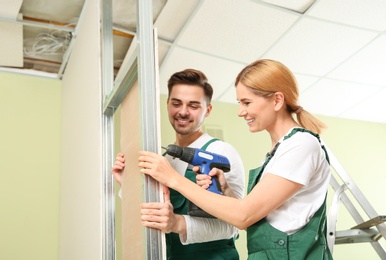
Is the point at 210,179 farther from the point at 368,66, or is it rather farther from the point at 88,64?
the point at 368,66

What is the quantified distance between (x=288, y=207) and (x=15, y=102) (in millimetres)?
2527

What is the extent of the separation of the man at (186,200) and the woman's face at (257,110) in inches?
9.1

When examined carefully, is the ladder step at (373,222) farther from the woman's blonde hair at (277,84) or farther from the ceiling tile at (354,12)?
the ceiling tile at (354,12)

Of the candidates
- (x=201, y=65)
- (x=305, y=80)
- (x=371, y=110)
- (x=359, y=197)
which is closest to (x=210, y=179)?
(x=359, y=197)

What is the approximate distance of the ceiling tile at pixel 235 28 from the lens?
2.82 m

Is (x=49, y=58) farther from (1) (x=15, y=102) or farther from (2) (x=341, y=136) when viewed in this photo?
(2) (x=341, y=136)

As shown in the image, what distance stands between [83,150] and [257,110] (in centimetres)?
125

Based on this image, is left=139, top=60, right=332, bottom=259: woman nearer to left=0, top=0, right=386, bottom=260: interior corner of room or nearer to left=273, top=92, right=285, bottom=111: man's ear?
left=273, top=92, right=285, bottom=111: man's ear

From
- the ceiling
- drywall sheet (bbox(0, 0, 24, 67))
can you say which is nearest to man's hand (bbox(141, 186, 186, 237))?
the ceiling

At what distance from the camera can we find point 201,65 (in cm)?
354

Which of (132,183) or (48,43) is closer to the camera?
(132,183)

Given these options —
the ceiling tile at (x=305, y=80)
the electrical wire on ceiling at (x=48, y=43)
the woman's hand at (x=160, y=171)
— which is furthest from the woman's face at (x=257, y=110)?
the ceiling tile at (x=305, y=80)

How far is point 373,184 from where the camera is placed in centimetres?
Answer: 459

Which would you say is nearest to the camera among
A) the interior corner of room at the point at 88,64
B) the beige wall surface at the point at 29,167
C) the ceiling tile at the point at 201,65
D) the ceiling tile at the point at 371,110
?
the interior corner of room at the point at 88,64
